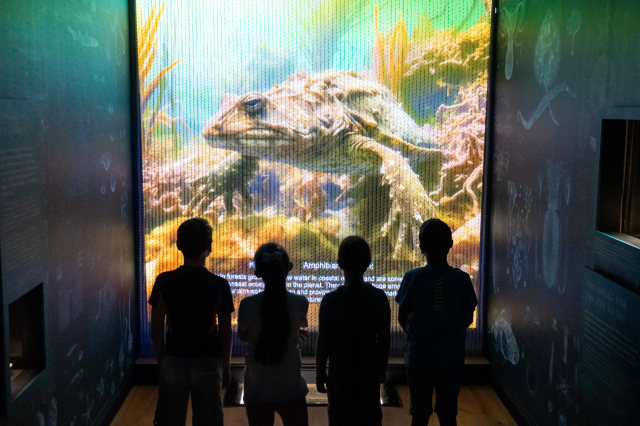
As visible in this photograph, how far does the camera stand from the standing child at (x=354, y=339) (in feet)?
7.31

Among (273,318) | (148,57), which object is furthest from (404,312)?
(148,57)

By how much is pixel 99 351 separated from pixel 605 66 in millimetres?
2789

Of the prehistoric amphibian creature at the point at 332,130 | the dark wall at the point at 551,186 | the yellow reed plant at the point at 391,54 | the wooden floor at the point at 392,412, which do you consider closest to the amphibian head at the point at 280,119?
the prehistoric amphibian creature at the point at 332,130

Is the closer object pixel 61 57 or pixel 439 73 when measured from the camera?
pixel 61 57

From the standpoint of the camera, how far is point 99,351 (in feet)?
10.5

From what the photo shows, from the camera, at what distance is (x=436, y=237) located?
242 centimetres

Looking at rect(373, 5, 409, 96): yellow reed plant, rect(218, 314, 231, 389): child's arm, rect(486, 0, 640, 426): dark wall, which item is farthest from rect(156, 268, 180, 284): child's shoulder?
rect(373, 5, 409, 96): yellow reed plant

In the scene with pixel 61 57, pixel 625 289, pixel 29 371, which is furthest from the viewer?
pixel 61 57

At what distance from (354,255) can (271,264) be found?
12.2 inches

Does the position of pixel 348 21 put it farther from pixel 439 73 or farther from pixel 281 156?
pixel 281 156

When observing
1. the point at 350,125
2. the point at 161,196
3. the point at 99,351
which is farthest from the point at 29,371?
the point at 350,125

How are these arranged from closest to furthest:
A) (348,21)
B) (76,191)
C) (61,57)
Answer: (61,57) → (76,191) → (348,21)

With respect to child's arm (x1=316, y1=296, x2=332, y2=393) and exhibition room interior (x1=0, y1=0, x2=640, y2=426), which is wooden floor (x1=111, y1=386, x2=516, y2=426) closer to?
exhibition room interior (x1=0, y1=0, x2=640, y2=426)

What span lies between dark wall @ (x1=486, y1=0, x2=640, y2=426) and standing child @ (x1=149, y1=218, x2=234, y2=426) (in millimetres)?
1519
